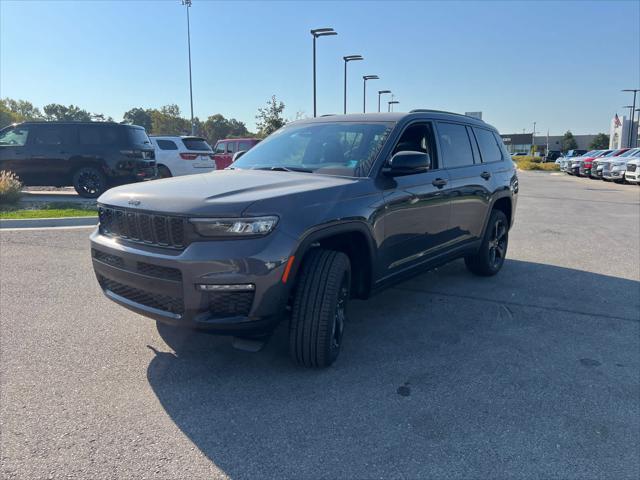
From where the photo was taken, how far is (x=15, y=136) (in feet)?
40.4

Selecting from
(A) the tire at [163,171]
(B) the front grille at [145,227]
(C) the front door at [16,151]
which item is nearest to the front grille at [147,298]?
(B) the front grille at [145,227]

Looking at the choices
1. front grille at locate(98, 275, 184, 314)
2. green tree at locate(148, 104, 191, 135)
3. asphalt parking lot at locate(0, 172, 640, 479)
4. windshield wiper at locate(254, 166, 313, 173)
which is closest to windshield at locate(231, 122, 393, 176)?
windshield wiper at locate(254, 166, 313, 173)

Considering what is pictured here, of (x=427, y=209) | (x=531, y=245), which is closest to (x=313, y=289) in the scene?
(x=427, y=209)

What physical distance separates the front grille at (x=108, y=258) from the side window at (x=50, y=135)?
33.0ft

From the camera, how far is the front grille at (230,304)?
292cm

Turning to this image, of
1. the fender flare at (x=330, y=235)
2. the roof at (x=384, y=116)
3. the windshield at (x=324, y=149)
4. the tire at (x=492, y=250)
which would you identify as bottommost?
the tire at (x=492, y=250)

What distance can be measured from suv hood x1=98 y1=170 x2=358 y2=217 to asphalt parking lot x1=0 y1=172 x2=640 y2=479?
117 cm

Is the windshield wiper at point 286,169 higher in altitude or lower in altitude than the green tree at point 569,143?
lower

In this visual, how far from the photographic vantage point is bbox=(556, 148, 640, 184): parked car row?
74.4ft

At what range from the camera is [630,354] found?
388cm

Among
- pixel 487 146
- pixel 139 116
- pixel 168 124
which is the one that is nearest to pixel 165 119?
pixel 168 124

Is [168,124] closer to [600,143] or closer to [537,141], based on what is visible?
[600,143]

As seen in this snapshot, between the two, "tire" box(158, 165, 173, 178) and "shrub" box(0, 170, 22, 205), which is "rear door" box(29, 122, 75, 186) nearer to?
"shrub" box(0, 170, 22, 205)

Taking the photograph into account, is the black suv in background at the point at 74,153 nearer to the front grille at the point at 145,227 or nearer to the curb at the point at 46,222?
the curb at the point at 46,222
